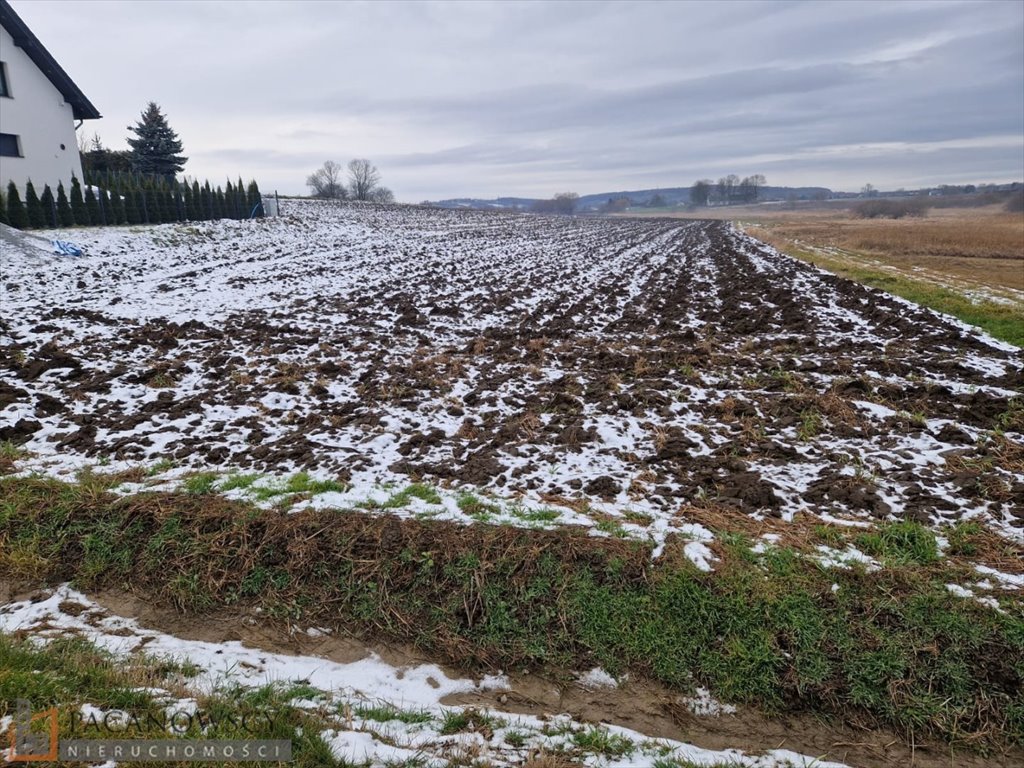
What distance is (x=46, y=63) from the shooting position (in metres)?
25.8

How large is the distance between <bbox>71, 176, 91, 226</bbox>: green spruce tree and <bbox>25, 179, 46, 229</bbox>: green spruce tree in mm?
1742

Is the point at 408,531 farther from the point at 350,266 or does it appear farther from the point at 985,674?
the point at 350,266

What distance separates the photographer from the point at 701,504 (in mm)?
5398

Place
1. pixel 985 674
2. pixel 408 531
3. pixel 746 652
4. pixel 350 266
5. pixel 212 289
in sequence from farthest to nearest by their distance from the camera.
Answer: pixel 350 266 → pixel 212 289 → pixel 408 531 → pixel 746 652 → pixel 985 674

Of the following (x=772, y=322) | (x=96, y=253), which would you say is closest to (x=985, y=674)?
(x=772, y=322)

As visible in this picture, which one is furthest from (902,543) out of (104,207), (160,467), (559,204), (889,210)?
(559,204)

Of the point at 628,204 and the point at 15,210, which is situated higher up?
the point at 628,204

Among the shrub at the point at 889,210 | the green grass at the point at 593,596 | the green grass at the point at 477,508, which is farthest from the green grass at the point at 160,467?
the shrub at the point at 889,210

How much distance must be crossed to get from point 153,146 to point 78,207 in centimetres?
2850

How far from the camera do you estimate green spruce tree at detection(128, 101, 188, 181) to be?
152 ft

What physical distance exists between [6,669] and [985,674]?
5.94 metres

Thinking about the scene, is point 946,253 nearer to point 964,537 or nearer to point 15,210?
point 964,537

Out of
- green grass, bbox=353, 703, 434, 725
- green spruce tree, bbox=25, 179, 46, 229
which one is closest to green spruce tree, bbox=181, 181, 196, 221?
green spruce tree, bbox=25, 179, 46, 229

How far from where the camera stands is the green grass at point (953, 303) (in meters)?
11.7
